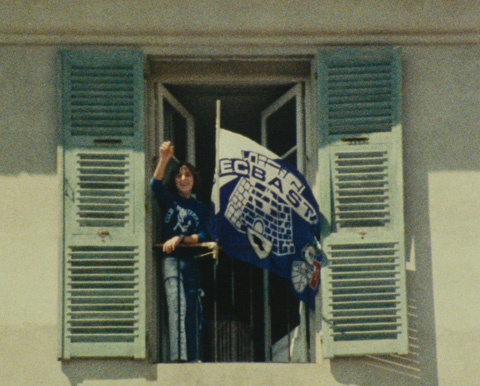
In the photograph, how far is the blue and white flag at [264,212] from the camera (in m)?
9.97

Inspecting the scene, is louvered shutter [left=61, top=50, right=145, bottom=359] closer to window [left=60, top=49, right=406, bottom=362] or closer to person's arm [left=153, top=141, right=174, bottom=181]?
window [left=60, top=49, right=406, bottom=362]

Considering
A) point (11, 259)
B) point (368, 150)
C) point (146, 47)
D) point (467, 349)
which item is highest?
point (146, 47)

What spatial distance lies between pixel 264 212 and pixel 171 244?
2.20 ft

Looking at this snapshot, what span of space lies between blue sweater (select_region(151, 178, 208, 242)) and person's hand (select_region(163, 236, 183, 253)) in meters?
0.14

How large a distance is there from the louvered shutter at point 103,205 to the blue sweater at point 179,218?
21cm

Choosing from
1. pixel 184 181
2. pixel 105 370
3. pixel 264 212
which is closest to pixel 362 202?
pixel 264 212

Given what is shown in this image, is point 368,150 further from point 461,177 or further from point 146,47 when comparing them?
point 146,47

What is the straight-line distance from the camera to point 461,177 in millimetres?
10344

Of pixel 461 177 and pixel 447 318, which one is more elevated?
pixel 461 177

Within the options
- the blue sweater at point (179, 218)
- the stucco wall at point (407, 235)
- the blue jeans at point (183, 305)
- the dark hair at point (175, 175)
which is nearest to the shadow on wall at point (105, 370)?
the stucco wall at point (407, 235)

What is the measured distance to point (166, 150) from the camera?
10.1 meters

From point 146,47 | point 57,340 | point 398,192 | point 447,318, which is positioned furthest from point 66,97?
point 447,318

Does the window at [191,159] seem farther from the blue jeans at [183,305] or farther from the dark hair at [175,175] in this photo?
the dark hair at [175,175]

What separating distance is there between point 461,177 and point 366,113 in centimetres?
78
